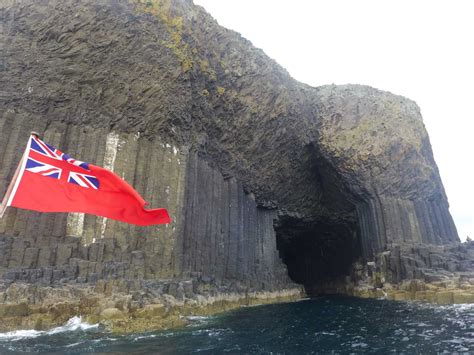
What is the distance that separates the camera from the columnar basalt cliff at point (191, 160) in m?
19.9

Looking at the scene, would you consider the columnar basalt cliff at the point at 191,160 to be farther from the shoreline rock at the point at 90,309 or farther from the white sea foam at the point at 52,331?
the white sea foam at the point at 52,331

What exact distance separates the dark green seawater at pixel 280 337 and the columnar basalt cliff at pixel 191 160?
2720 millimetres

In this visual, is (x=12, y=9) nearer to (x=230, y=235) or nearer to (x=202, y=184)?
(x=202, y=184)

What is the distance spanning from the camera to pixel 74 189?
9250 millimetres

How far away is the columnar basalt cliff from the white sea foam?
60 cm

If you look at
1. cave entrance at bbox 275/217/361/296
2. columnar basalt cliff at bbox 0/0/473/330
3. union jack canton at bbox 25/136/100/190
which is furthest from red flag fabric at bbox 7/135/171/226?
cave entrance at bbox 275/217/361/296

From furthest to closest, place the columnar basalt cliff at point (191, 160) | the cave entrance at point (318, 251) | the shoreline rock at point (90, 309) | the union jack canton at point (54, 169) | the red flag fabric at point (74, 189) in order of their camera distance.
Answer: the cave entrance at point (318, 251), the columnar basalt cliff at point (191, 160), the shoreline rock at point (90, 309), the union jack canton at point (54, 169), the red flag fabric at point (74, 189)

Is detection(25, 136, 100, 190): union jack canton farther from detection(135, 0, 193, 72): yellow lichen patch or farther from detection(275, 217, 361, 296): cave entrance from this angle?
detection(275, 217, 361, 296): cave entrance

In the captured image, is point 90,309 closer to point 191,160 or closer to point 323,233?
point 191,160

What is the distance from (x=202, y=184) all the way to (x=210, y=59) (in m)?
9.96

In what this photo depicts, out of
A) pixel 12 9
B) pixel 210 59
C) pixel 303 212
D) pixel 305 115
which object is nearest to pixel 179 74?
pixel 210 59

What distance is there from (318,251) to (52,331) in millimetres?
36604

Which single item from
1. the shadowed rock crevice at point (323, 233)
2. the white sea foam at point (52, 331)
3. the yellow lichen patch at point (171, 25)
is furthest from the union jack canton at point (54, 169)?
the shadowed rock crevice at point (323, 233)

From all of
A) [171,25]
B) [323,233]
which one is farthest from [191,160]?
[323,233]
